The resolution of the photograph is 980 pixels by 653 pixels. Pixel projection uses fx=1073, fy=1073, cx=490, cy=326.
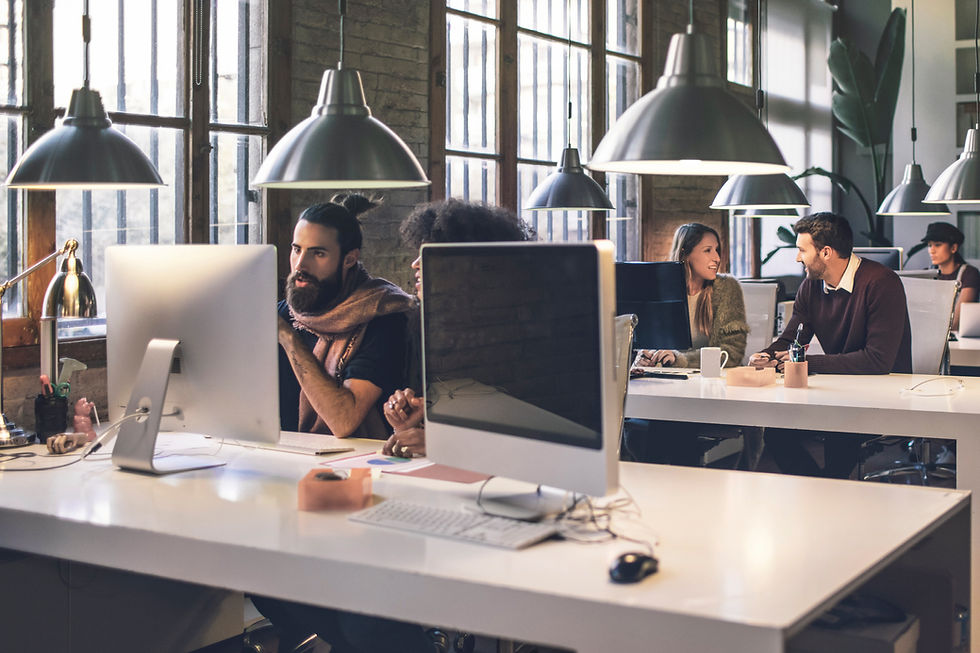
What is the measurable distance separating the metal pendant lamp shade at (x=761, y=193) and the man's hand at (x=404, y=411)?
2.78 metres

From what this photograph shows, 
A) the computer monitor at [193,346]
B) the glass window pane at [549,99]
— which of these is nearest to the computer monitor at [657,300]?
the computer monitor at [193,346]

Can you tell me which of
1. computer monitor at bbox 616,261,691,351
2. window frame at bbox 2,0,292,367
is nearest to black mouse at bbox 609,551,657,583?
computer monitor at bbox 616,261,691,351

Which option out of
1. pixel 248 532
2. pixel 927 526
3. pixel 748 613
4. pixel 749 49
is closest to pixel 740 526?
pixel 927 526

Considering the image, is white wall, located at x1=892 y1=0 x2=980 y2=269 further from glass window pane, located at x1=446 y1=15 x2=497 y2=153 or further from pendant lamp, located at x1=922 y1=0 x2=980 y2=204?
glass window pane, located at x1=446 y1=15 x2=497 y2=153

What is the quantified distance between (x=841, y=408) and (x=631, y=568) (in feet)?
6.16

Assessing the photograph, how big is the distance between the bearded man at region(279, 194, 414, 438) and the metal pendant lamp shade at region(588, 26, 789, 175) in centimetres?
84

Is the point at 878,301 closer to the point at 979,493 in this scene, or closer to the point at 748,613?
the point at 979,493

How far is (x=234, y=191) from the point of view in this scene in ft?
14.5

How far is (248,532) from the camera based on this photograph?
183 centimetres

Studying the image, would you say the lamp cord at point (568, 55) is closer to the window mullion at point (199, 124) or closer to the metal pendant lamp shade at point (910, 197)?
the metal pendant lamp shade at point (910, 197)

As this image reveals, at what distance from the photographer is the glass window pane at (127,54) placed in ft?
12.2

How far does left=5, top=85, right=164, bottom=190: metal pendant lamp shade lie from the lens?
252 cm

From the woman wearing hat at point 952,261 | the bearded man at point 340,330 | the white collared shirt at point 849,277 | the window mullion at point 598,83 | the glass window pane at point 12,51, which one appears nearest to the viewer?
the bearded man at point 340,330

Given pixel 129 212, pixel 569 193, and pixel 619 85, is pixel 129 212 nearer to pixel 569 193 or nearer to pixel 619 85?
pixel 569 193
